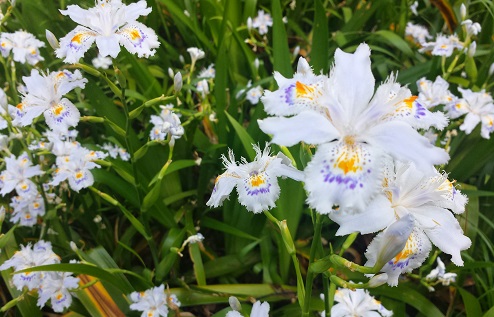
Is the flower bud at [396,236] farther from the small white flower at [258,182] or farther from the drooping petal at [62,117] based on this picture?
the drooping petal at [62,117]

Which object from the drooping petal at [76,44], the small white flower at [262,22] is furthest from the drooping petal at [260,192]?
the small white flower at [262,22]

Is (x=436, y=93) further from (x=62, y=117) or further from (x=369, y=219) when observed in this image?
(x=62, y=117)

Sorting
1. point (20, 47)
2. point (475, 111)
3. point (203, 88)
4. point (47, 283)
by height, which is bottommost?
point (47, 283)

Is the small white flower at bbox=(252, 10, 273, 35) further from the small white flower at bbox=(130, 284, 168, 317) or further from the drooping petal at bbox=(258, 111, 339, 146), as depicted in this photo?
the drooping petal at bbox=(258, 111, 339, 146)

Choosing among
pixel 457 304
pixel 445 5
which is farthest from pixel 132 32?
pixel 445 5

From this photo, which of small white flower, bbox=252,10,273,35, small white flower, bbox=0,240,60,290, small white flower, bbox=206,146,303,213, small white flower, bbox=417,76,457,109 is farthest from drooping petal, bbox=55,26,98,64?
small white flower, bbox=252,10,273,35

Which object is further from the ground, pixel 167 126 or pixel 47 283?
pixel 167 126

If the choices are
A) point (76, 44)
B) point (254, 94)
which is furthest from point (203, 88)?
point (76, 44)
